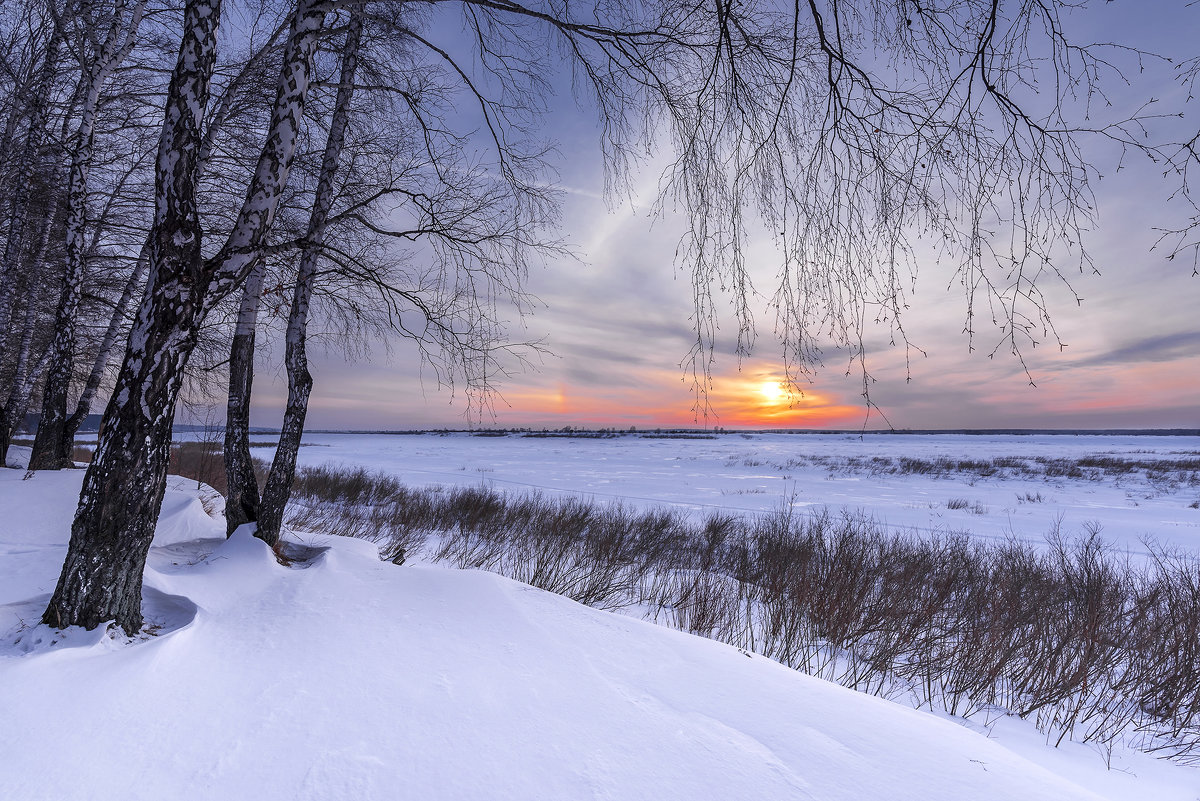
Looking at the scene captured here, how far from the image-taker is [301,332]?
4.87 meters

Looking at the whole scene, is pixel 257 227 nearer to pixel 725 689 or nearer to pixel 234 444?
pixel 234 444

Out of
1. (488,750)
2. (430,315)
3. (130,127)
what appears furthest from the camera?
(130,127)

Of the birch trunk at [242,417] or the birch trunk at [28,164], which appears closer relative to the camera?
the birch trunk at [242,417]

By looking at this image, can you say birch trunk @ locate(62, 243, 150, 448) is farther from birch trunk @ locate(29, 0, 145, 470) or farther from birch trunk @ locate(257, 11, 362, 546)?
birch trunk @ locate(257, 11, 362, 546)

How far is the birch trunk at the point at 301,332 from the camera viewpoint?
15.4 feet

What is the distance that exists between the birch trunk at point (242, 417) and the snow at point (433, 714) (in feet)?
5.38

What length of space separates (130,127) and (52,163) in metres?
2.42

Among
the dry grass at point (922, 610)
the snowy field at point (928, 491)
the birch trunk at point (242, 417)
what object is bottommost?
the snowy field at point (928, 491)

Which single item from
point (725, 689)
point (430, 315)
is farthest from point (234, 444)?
point (725, 689)

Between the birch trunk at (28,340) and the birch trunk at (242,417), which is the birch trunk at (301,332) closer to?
the birch trunk at (242,417)

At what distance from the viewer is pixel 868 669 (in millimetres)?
4523

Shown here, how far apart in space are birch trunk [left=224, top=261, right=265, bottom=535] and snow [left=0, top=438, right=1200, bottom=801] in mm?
1641

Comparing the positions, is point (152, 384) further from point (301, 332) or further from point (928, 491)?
point (928, 491)

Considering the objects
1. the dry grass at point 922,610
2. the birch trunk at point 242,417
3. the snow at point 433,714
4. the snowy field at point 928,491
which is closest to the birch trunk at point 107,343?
the dry grass at point 922,610
